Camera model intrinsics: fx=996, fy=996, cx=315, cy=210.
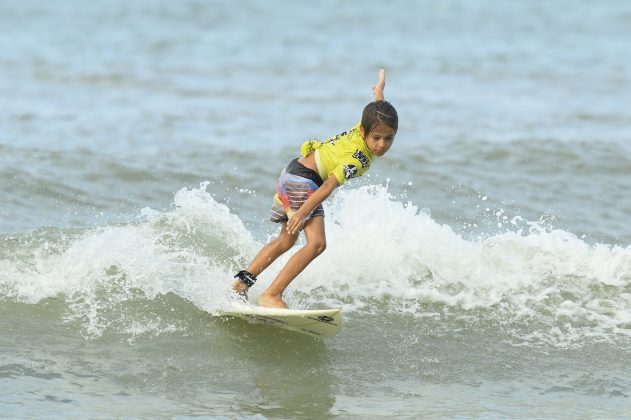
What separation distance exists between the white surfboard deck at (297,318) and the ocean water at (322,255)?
0.12m

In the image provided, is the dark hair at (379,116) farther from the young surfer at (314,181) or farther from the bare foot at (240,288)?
the bare foot at (240,288)

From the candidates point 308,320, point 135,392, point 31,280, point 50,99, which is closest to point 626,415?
point 308,320

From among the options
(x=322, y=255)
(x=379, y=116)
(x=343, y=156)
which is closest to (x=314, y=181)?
(x=343, y=156)

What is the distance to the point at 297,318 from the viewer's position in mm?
6285

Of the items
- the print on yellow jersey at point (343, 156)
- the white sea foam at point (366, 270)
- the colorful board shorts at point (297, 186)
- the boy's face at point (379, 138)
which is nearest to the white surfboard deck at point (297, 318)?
the white sea foam at point (366, 270)

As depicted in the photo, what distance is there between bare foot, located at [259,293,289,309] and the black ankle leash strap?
0.61ft

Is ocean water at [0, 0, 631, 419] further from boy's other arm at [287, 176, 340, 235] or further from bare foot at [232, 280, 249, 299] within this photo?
boy's other arm at [287, 176, 340, 235]

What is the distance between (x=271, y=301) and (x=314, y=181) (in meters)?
0.83

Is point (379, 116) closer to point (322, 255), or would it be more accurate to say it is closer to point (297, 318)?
point (297, 318)

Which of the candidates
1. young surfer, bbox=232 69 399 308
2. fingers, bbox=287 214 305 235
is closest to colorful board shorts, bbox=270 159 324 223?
young surfer, bbox=232 69 399 308

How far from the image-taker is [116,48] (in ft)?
74.9

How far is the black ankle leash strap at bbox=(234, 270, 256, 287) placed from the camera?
664 centimetres

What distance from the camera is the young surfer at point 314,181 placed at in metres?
6.11

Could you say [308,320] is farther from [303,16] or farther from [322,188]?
[303,16]
